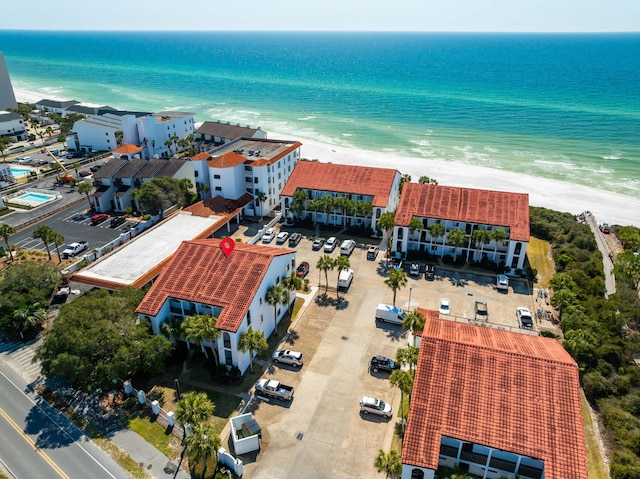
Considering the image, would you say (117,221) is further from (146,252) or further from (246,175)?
(246,175)

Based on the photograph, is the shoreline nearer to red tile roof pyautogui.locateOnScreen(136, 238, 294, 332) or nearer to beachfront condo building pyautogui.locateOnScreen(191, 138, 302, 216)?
beachfront condo building pyautogui.locateOnScreen(191, 138, 302, 216)

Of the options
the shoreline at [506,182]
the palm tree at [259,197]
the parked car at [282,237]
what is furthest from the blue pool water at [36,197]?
the shoreline at [506,182]

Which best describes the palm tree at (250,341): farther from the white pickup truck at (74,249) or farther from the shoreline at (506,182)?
the shoreline at (506,182)

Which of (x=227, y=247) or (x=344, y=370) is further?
(x=227, y=247)

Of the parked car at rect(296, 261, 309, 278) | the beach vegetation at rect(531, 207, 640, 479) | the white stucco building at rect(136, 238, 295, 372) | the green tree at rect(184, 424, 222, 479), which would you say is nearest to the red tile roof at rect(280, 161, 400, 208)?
the parked car at rect(296, 261, 309, 278)

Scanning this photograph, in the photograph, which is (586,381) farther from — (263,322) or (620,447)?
(263,322)

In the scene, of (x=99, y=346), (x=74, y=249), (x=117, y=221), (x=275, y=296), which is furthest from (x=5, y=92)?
(x=275, y=296)
